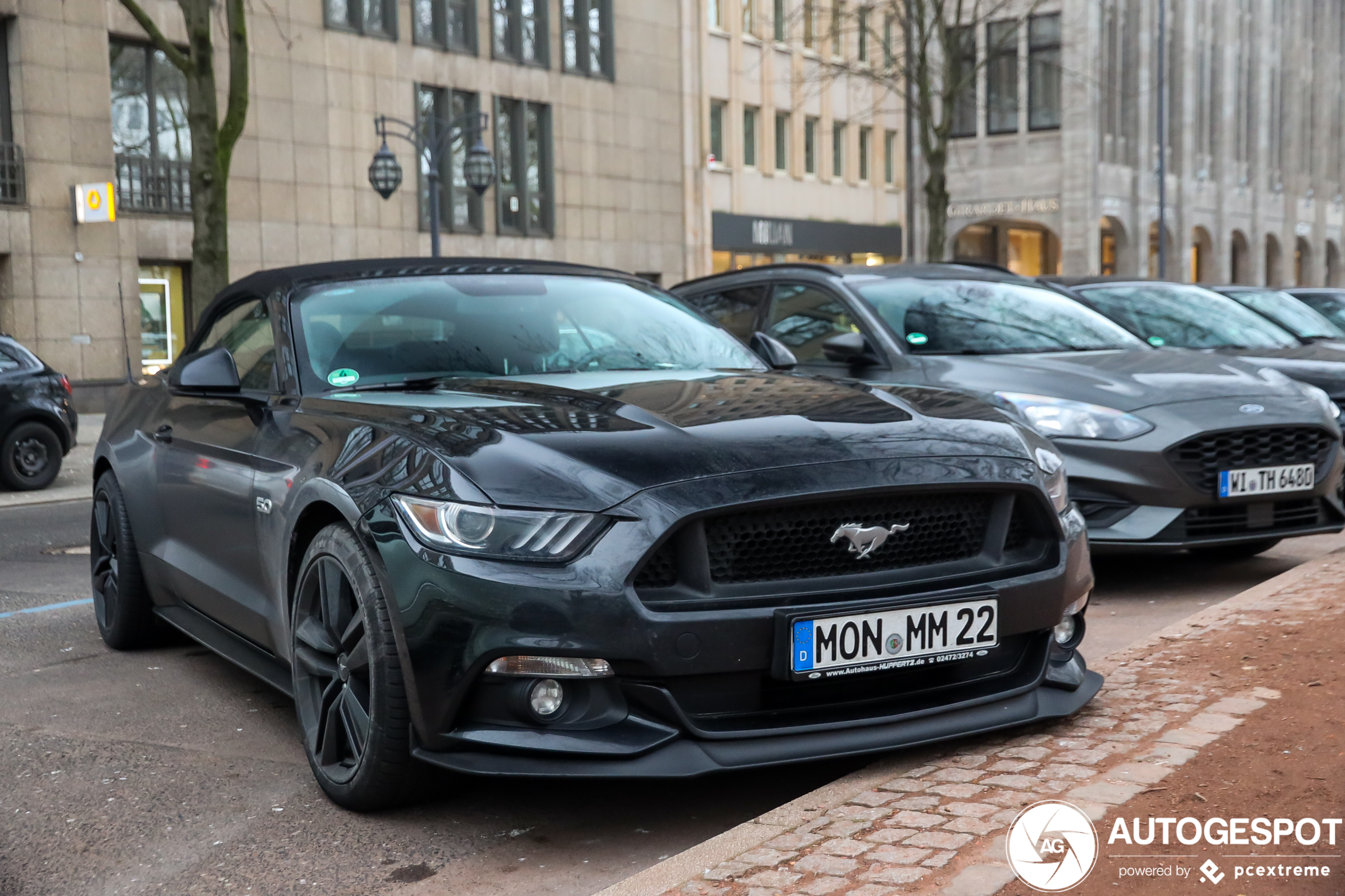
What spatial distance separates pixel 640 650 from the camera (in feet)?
11.5

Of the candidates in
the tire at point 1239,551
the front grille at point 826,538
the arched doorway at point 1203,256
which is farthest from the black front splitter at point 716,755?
the arched doorway at point 1203,256

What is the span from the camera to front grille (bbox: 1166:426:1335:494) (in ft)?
21.9

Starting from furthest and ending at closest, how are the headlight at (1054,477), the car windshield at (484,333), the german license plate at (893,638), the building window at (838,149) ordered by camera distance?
the building window at (838,149)
the car windshield at (484,333)
the headlight at (1054,477)
the german license plate at (893,638)

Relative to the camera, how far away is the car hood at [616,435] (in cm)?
362

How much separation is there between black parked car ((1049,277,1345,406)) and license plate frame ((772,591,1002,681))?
20.7ft

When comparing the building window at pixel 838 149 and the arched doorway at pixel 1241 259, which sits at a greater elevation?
the building window at pixel 838 149

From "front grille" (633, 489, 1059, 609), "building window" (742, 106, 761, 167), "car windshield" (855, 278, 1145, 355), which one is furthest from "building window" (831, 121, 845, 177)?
"front grille" (633, 489, 1059, 609)

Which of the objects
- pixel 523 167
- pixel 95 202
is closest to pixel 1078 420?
pixel 95 202

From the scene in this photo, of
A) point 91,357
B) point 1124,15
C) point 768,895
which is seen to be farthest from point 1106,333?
point 1124,15

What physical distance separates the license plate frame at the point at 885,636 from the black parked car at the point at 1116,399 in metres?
3.02

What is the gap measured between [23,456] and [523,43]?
902 inches

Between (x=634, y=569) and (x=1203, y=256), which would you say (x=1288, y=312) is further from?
(x=1203, y=256)

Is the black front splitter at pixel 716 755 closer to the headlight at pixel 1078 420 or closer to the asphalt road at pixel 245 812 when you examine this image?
the asphalt road at pixel 245 812

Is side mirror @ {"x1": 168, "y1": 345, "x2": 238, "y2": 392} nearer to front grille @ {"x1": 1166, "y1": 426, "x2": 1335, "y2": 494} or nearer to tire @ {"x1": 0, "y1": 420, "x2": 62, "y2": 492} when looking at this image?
front grille @ {"x1": 1166, "y1": 426, "x2": 1335, "y2": 494}
